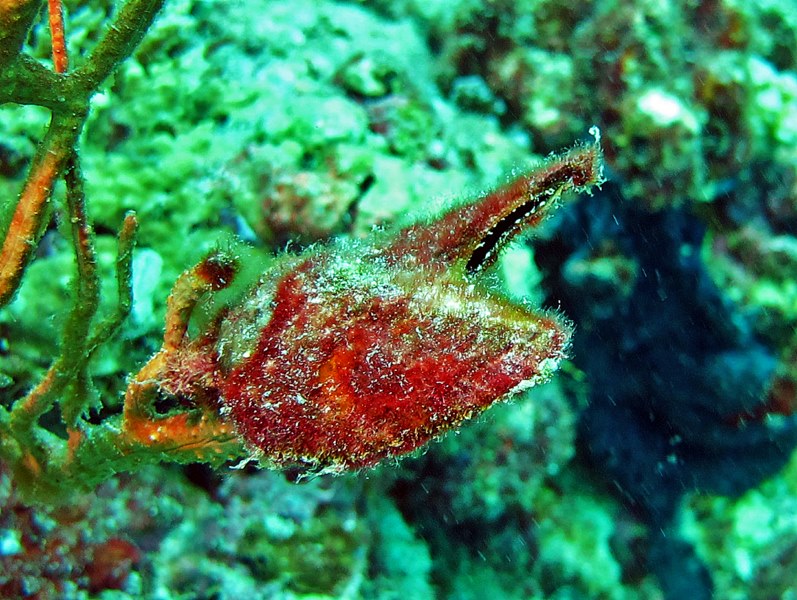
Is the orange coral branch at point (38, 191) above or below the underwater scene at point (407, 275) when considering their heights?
above

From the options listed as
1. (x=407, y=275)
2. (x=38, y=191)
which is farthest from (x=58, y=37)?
(x=407, y=275)

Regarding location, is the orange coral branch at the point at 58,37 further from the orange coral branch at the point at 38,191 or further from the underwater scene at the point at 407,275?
the orange coral branch at the point at 38,191

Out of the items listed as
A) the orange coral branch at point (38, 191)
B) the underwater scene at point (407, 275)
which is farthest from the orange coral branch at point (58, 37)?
the orange coral branch at point (38, 191)

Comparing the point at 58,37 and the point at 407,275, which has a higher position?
the point at 58,37

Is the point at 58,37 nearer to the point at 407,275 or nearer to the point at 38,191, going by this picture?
the point at 38,191

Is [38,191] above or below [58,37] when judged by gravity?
below

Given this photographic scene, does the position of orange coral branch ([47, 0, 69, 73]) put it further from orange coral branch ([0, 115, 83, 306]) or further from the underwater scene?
orange coral branch ([0, 115, 83, 306])

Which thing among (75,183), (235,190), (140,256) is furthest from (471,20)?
(75,183)

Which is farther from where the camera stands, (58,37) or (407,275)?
(58,37)
